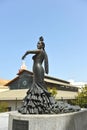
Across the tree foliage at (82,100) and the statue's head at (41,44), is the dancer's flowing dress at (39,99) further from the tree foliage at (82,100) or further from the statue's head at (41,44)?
the tree foliage at (82,100)

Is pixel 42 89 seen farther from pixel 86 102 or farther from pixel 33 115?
pixel 86 102

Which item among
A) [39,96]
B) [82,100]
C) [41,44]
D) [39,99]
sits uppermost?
[41,44]

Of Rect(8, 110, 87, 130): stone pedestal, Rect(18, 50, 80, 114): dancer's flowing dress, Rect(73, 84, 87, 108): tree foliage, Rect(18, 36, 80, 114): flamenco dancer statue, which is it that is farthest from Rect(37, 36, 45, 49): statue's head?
Rect(73, 84, 87, 108): tree foliage

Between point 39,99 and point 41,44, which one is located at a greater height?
point 41,44

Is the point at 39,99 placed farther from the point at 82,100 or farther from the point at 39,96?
the point at 82,100

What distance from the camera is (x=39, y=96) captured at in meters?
8.26

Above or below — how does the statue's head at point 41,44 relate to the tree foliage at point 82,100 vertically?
above

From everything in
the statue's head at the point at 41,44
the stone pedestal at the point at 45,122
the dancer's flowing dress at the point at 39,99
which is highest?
the statue's head at the point at 41,44

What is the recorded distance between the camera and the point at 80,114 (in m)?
8.18

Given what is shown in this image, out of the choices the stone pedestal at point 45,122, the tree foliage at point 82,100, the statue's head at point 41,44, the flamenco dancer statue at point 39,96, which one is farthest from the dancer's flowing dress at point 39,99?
the tree foliage at point 82,100

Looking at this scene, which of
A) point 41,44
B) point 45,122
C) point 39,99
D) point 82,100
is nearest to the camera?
point 45,122

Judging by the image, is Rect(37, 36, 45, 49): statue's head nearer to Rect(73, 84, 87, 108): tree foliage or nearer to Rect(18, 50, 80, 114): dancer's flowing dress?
Rect(18, 50, 80, 114): dancer's flowing dress

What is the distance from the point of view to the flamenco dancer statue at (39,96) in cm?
804

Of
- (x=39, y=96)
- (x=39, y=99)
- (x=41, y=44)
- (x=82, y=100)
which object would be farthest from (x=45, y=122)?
(x=82, y=100)
